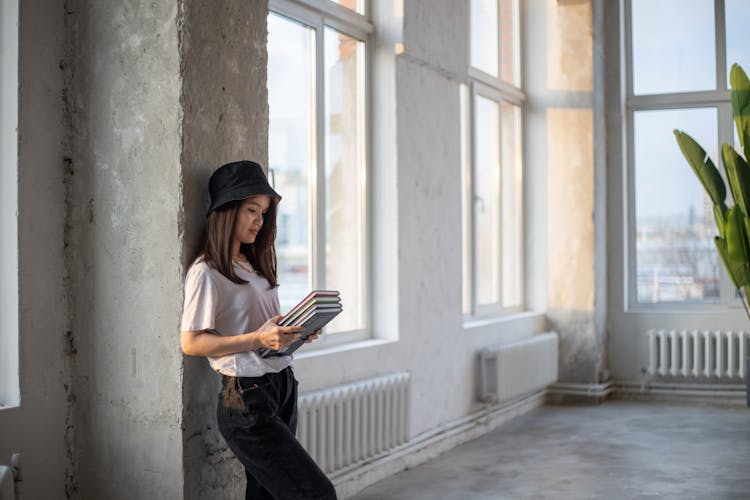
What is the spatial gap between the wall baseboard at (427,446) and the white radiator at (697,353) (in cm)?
129

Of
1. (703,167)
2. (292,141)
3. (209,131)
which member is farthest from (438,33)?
(209,131)

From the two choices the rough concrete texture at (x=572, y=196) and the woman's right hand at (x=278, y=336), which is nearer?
the woman's right hand at (x=278, y=336)

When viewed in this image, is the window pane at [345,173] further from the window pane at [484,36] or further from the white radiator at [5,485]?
the white radiator at [5,485]

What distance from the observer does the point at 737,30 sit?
7949mm

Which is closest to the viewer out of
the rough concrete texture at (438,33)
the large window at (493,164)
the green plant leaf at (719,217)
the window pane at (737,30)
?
the rough concrete texture at (438,33)

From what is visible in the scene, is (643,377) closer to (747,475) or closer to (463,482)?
(747,475)

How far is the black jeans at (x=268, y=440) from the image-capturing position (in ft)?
8.68

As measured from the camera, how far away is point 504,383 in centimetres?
645

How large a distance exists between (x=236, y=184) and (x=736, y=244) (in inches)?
171

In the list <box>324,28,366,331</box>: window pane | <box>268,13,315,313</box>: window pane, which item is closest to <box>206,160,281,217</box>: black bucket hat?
<box>268,13,315,313</box>: window pane

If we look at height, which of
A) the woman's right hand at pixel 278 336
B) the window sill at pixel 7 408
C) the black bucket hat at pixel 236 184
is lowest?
the window sill at pixel 7 408

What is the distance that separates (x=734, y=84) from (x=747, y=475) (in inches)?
109

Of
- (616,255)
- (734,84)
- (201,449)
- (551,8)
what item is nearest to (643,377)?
(616,255)

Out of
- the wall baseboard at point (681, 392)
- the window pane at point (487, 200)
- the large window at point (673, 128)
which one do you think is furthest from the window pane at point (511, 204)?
the wall baseboard at point (681, 392)
